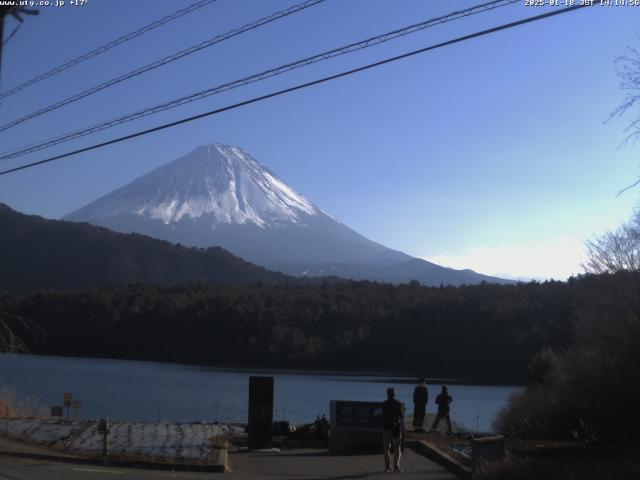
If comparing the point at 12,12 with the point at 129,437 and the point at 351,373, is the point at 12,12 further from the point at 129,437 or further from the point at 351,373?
the point at 351,373

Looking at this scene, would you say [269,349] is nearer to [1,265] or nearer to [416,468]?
[416,468]

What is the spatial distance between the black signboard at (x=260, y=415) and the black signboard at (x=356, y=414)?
4.22 feet

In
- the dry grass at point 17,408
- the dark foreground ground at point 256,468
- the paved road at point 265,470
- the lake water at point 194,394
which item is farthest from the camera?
the lake water at point 194,394

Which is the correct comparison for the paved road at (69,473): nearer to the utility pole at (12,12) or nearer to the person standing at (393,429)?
the person standing at (393,429)

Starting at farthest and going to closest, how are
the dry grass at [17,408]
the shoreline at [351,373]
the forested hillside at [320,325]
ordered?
1. the forested hillside at [320,325]
2. the shoreline at [351,373]
3. the dry grass at [17,408]

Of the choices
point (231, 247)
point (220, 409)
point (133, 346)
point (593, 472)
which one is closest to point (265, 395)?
point (593, 472)

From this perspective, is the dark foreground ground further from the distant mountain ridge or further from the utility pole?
the distant mountain ridge

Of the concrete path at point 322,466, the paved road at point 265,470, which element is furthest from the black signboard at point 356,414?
the paved road at point 265,470

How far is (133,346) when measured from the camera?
3337 inches

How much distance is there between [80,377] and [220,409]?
21789 mm

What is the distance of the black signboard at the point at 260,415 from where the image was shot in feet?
57.6

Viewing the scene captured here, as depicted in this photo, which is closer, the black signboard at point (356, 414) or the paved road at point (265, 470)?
the paved road at point (265, 470)

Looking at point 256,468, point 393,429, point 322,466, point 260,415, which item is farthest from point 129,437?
point 393,429

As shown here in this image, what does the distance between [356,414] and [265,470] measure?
9.51 feet
